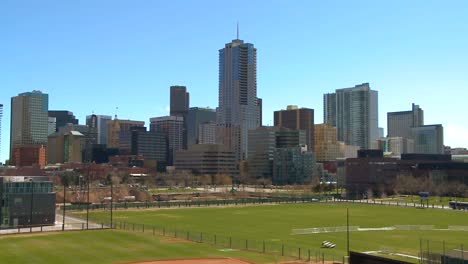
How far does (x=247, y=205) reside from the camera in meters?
143

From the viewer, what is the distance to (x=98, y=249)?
63.1m

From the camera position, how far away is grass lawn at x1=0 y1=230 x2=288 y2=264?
5722 centimetres

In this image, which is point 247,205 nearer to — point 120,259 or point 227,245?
point 227,245

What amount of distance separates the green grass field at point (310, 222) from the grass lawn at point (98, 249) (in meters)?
12.7

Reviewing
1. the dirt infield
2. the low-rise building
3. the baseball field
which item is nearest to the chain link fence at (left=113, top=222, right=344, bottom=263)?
the baseball field

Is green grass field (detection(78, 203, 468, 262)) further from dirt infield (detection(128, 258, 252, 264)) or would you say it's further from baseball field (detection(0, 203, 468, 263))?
dirt infield (detection(128, 258, 252, 264))

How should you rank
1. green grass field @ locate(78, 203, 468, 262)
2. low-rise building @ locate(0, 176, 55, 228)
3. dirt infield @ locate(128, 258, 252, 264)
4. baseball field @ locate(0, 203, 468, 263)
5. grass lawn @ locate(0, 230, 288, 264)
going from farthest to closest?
low-rise building @ locate(0, 176, 55, 228) < green grass field @ locate(78, 203, 468, 262) < baseball field @ locate(0, 203, 468, 263) < grass lawn @ locate(0, 230, 288, 264) < dirt infield @ locate(128, 258, 252, 264)

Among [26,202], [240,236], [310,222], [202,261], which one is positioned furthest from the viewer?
[310,222]

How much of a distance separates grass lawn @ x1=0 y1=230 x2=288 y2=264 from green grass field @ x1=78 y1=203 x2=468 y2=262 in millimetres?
12656

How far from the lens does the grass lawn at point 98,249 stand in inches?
2253

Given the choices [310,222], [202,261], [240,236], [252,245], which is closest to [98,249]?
[202,261]

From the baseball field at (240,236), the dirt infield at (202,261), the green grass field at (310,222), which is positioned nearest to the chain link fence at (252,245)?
the baseball field at (240,236)

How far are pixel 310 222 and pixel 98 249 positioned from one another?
4502 cm

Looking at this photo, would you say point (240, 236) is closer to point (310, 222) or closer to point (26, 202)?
point (310, 222)
